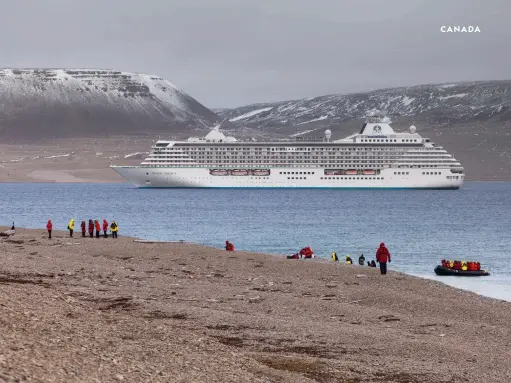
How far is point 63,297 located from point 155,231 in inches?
1953

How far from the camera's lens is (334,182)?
15900 cm

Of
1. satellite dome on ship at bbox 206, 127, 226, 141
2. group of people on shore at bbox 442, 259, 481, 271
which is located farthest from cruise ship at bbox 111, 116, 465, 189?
group of people on shore at bbox 442, 259, 481, 271

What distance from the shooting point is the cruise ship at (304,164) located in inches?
6294

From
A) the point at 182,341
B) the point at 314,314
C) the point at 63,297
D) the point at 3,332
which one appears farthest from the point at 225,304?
the point at 3,332

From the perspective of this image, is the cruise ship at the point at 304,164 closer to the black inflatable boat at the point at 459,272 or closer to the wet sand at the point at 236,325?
the black inflatable boat at the point at 459,272

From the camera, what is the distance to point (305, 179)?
161 metres

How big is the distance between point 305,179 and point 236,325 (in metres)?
142

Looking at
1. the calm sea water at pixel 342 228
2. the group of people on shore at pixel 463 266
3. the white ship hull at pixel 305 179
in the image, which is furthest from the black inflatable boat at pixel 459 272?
the white ship hull at pixel 305 179

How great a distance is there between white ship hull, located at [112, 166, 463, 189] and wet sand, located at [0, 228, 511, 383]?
127522 mm

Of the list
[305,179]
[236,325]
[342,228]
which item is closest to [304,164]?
[305,179]

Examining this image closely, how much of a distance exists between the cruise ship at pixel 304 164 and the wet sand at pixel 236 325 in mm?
128124

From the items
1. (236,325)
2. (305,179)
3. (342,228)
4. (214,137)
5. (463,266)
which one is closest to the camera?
(236,325)

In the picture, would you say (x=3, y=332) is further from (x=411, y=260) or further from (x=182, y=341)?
(x=411, y=260)

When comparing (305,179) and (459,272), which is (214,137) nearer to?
(305,179)
